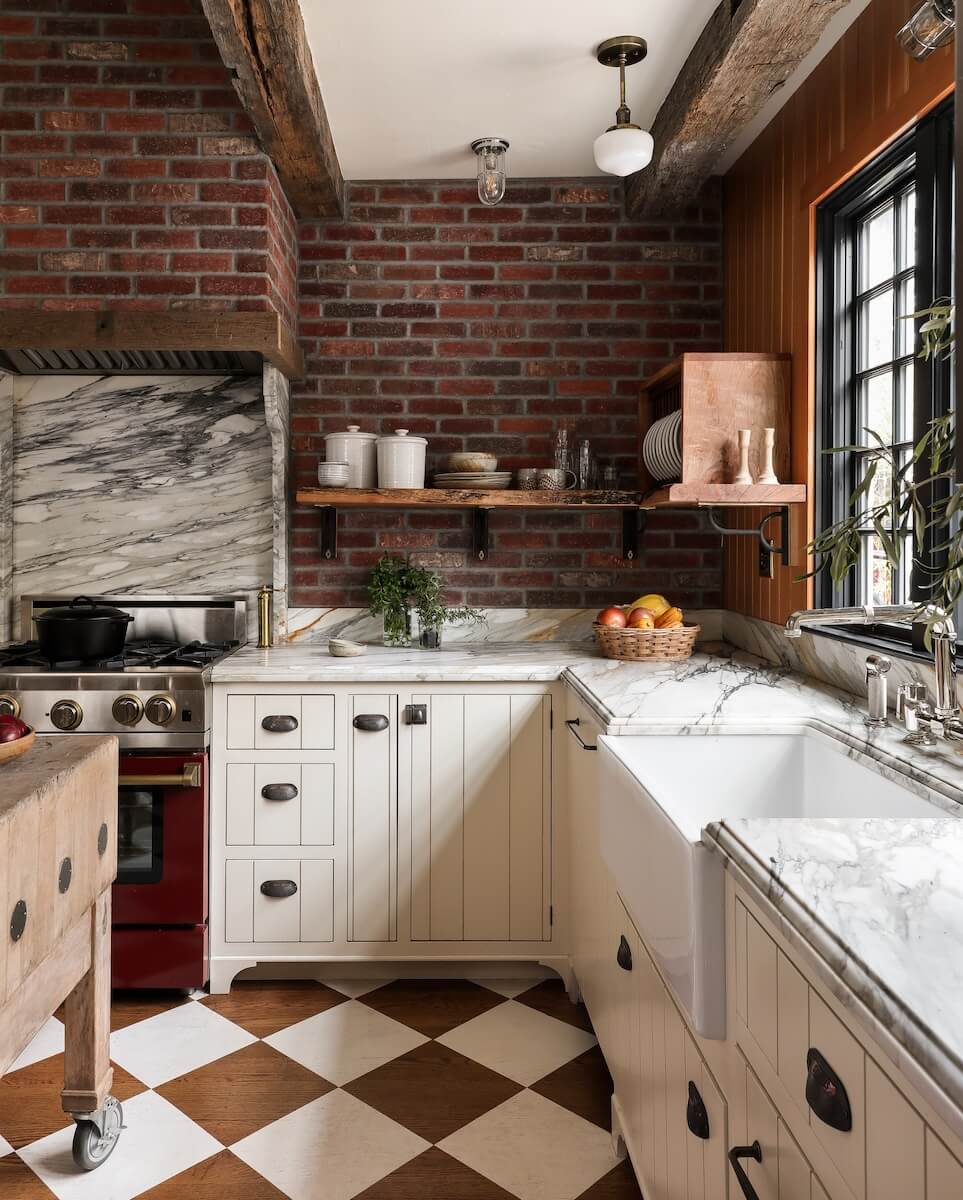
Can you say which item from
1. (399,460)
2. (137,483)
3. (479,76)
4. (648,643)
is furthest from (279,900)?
(479,76)

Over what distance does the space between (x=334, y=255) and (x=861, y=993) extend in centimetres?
313

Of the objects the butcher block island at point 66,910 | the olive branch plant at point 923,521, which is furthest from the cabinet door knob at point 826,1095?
the butcher block island at point 66,910

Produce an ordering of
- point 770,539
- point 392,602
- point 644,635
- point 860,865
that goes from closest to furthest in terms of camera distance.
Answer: point 860,865, point 644,635, point 770,539, point 392,602

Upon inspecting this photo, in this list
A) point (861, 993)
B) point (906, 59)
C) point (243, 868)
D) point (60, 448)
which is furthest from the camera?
point (60, 448)

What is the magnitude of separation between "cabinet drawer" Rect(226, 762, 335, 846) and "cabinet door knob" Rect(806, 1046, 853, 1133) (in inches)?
78.1

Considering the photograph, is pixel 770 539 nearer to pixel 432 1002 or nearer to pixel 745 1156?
pixel 432 1002

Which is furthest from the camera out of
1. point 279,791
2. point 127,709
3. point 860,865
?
point 279,791

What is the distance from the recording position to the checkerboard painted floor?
183 centimetres

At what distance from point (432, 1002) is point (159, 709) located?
1.15 m

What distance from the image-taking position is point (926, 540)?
2.02m

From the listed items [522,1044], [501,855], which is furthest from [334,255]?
[522,1044]

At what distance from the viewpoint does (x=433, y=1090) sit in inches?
84.7

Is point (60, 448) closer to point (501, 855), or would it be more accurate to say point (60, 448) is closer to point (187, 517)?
point (187, 517)

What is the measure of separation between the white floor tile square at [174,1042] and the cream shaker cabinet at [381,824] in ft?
0.58
